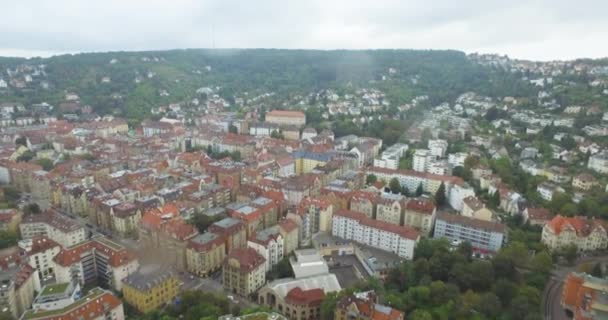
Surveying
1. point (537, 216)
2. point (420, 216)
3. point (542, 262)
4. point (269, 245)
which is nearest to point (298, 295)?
point (269, 245)

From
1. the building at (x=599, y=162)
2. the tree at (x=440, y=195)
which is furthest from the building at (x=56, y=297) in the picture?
the building at (x=599, y=162)

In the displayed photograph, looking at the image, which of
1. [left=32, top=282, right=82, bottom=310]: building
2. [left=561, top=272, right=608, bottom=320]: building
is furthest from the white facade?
[left=32, top=282, right=82, bottom=310]: building

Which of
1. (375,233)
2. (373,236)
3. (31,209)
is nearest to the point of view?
(375,233)

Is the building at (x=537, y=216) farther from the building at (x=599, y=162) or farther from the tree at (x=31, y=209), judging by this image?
the tree at (x=31, y=209)

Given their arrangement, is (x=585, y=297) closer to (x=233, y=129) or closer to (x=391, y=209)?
(x=391, y=209)

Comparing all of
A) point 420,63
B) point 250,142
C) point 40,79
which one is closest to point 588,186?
point 250,142

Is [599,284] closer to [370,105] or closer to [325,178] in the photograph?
[325,178]
